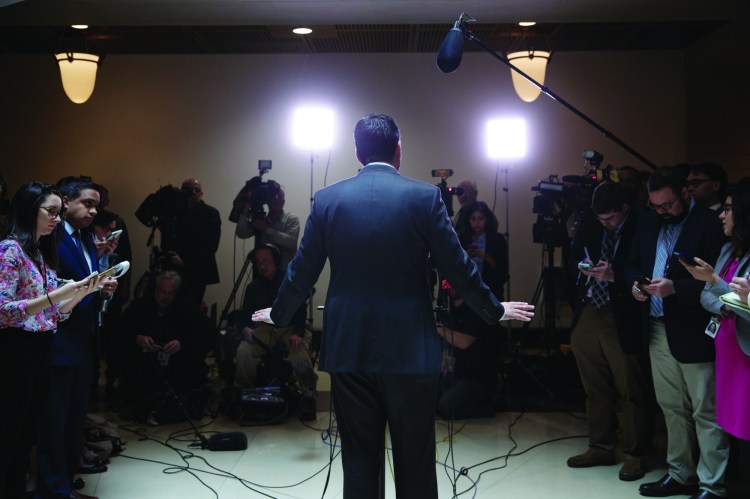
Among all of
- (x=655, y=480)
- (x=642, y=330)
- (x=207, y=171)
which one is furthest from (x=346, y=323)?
(x=207, y=171)

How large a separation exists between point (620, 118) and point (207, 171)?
4.08 m

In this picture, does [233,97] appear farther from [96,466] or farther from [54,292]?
[54,292]

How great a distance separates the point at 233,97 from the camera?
722cm

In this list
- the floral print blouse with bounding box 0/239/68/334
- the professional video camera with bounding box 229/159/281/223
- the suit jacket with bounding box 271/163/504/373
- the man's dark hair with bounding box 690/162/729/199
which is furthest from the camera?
the professional video camera with bounding box 229/159/281/223

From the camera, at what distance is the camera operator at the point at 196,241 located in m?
5.97

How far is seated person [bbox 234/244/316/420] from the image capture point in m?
4.73

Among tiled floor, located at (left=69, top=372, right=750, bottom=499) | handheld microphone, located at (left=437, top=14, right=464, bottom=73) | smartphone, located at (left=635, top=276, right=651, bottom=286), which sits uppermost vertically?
handheld microphone, located at (left=437, top=14, right=464, bottom=73)

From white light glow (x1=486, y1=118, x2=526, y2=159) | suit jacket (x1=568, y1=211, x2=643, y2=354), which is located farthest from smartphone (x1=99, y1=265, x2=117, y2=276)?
white light glow (x1=486, y1=118, x2=526, y2=159)

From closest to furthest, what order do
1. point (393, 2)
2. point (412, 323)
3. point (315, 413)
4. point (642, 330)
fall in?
point (412, 323) → point (642, 330) → point (393, 2) → point (315, 413)

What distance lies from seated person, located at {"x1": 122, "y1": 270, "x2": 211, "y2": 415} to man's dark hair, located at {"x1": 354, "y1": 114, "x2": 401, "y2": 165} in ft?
9.82

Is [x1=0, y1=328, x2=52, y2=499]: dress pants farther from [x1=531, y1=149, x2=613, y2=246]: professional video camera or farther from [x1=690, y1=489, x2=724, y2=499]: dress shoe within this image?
[x1=531, y1=149, x2=613, y2=246]: professional video camera

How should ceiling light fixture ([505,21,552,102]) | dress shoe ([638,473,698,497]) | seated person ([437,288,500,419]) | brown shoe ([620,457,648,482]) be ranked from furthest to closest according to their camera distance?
1. ceiling light fixture ([505,21,552,102])
2. seated person ([437,288,500,419])
3. brown shoe ([620,457,648,482])
4. dress shoe ([638,473,698,497])

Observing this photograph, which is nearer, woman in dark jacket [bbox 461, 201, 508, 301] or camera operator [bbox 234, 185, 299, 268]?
woman in dark jacket [bbox 461, 201, 508, 301]

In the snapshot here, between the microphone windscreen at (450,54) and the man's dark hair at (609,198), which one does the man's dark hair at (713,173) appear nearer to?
the man's dark hair at (609,198)
